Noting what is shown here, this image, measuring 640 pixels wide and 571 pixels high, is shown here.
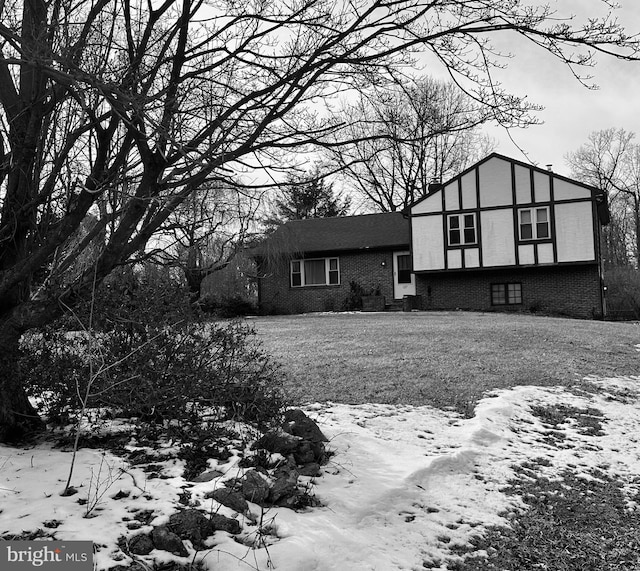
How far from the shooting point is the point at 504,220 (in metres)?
22.6

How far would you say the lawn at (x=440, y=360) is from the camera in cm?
731

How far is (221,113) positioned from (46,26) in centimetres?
133

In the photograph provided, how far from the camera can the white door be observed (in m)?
24.5

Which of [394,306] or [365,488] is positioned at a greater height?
[394,306]

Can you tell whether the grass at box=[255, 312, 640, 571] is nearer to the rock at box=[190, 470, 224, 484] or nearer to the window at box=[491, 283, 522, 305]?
the rock at box=[190, 470, 224, 484]

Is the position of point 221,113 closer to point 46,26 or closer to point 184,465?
point 46,26

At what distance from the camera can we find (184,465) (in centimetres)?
399

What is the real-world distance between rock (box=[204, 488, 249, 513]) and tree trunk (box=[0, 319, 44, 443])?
167cm

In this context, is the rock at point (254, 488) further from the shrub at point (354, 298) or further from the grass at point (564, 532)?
the shrub at point (354, 298)

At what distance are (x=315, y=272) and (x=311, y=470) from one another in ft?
71.7

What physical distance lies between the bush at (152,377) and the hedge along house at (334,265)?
61.6 feet

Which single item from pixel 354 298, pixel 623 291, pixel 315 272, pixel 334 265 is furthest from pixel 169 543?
pixel 623 291

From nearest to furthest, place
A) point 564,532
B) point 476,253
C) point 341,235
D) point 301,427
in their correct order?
point 564,532
point 301,427
point 476,253
point 341,235

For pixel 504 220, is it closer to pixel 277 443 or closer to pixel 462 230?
pixel 462 230
